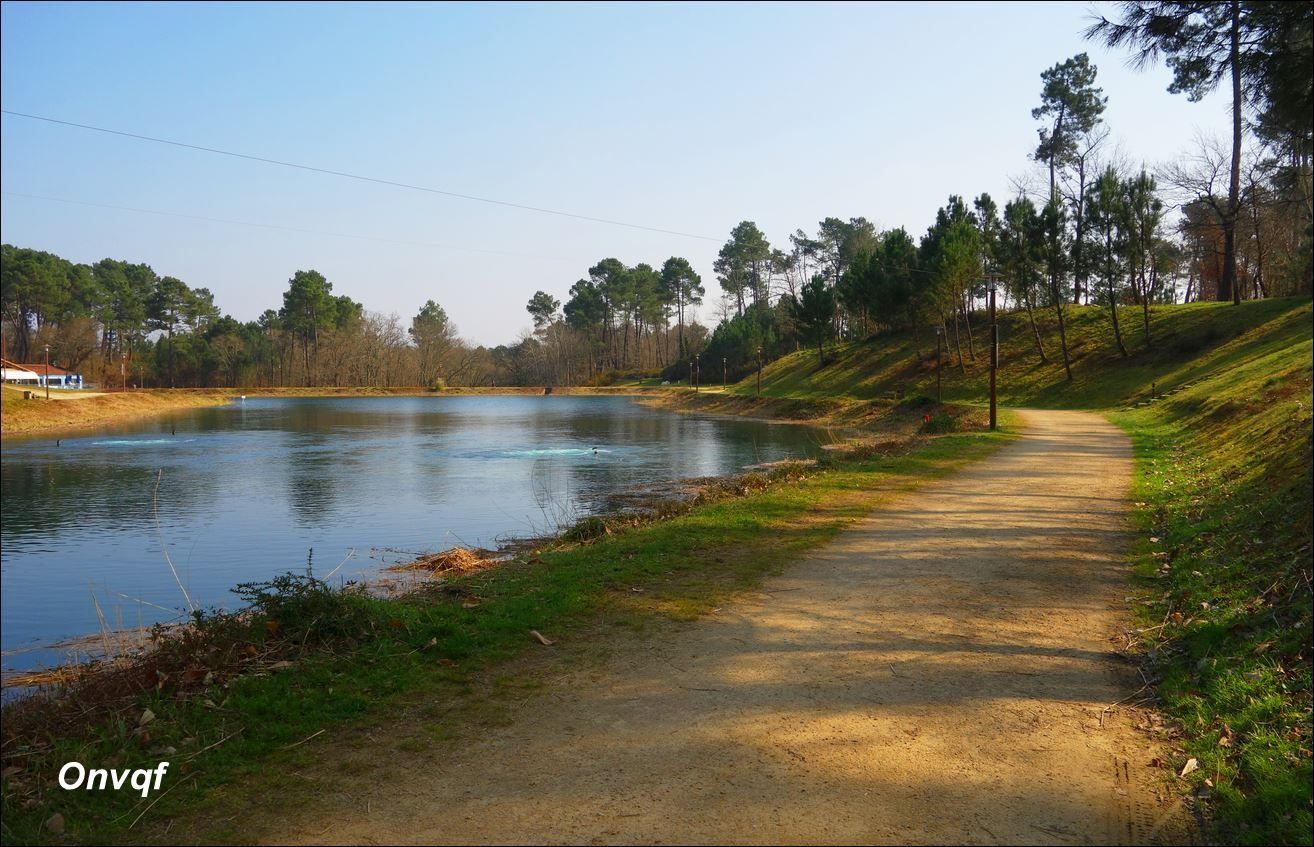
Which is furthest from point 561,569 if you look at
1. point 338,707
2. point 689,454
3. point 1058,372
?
point 1058,372

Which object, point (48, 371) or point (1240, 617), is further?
point (48, 371)

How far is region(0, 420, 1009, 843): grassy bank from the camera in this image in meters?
4.06

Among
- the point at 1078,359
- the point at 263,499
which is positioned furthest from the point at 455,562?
the point at 1078,359

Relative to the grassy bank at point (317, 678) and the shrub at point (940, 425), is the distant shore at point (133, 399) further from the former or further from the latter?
the shrub at point (940, 425)

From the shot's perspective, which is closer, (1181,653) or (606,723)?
(606,723)

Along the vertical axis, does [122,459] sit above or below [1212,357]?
below

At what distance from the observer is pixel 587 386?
123m

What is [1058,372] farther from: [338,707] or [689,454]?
[338,707]

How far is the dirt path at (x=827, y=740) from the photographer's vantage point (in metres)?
3.88

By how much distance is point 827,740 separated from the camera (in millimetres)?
4777

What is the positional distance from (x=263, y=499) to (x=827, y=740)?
20.9m

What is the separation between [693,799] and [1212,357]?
142ft

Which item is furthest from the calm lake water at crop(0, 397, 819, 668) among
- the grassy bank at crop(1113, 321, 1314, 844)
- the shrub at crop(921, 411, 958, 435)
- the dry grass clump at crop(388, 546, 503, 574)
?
the grassy bank at crop(1113, 321, 1314, 844)

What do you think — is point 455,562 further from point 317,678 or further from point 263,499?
point 263,499
